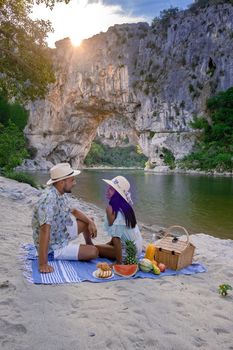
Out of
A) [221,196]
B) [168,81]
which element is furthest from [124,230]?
[168,81]

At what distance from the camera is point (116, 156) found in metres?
92.3

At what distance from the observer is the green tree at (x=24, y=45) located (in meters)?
7.27

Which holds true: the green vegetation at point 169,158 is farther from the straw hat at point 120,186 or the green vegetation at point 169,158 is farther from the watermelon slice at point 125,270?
the watermelon slice at point 125,270

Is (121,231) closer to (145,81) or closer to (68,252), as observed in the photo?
(68,252)

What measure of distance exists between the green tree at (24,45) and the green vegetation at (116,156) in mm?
70823

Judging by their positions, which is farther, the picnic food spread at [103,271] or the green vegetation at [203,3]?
the green vegetation at [203,3]

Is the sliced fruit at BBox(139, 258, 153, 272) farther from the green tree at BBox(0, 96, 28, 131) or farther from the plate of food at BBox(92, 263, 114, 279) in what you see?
the green tree at BBox(0, 96, 28, 131)

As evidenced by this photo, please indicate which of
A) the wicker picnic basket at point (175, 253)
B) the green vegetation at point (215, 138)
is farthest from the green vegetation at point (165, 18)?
the wicker picnic basket at point (175, 253)

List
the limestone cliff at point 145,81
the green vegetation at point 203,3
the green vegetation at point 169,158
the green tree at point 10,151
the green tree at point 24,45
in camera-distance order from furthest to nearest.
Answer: the green vegetation at point 169,158, the green vegetation at point 203,3, the limestone cliff at point 145,81, the green tree at point 10,151, the green tree at point 24,45

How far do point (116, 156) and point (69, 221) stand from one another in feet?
291

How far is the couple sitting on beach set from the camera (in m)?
3.41

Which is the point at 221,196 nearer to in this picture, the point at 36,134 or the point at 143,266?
the point at 143,266

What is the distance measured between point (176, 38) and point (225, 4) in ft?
22.8

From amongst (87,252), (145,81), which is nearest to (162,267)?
(87,252)
